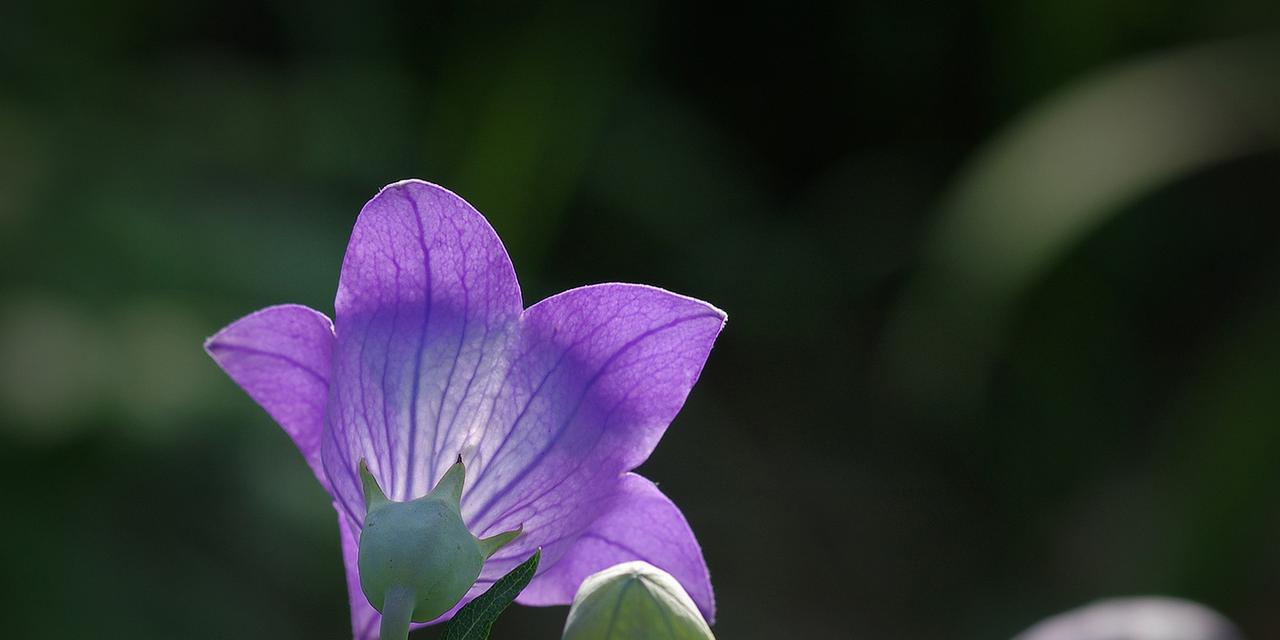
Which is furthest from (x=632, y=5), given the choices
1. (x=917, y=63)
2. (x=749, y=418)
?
(x=749, y=418)

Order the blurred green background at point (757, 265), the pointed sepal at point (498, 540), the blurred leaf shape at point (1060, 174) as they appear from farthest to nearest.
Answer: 1. the blurred leaf shape at point (1060, 174)
2. the blurred green background at point (757, 265)
3. the pointed sepal at point (498, 540)

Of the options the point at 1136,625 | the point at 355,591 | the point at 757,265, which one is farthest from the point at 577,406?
the point at 757,265

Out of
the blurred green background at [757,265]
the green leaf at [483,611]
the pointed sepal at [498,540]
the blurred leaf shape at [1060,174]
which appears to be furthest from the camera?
the blurred leaf shape at [1060,174]

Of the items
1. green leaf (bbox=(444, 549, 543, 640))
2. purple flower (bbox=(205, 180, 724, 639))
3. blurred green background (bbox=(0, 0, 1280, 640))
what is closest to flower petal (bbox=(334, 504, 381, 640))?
purple flower (bbox=(205, 180, 724, 639))

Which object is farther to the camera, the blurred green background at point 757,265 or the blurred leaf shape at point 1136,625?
the blurred green background at point 757,265

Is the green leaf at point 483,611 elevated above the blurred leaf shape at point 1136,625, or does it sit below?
below

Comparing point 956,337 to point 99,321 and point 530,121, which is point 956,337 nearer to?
point 530,121

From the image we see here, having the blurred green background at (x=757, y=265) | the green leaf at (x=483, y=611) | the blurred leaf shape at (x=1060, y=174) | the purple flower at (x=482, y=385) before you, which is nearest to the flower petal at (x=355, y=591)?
the purple flower at (x=482, y=385)

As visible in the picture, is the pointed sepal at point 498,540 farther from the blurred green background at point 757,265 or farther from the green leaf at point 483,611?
the blurred green background at point 757,265
